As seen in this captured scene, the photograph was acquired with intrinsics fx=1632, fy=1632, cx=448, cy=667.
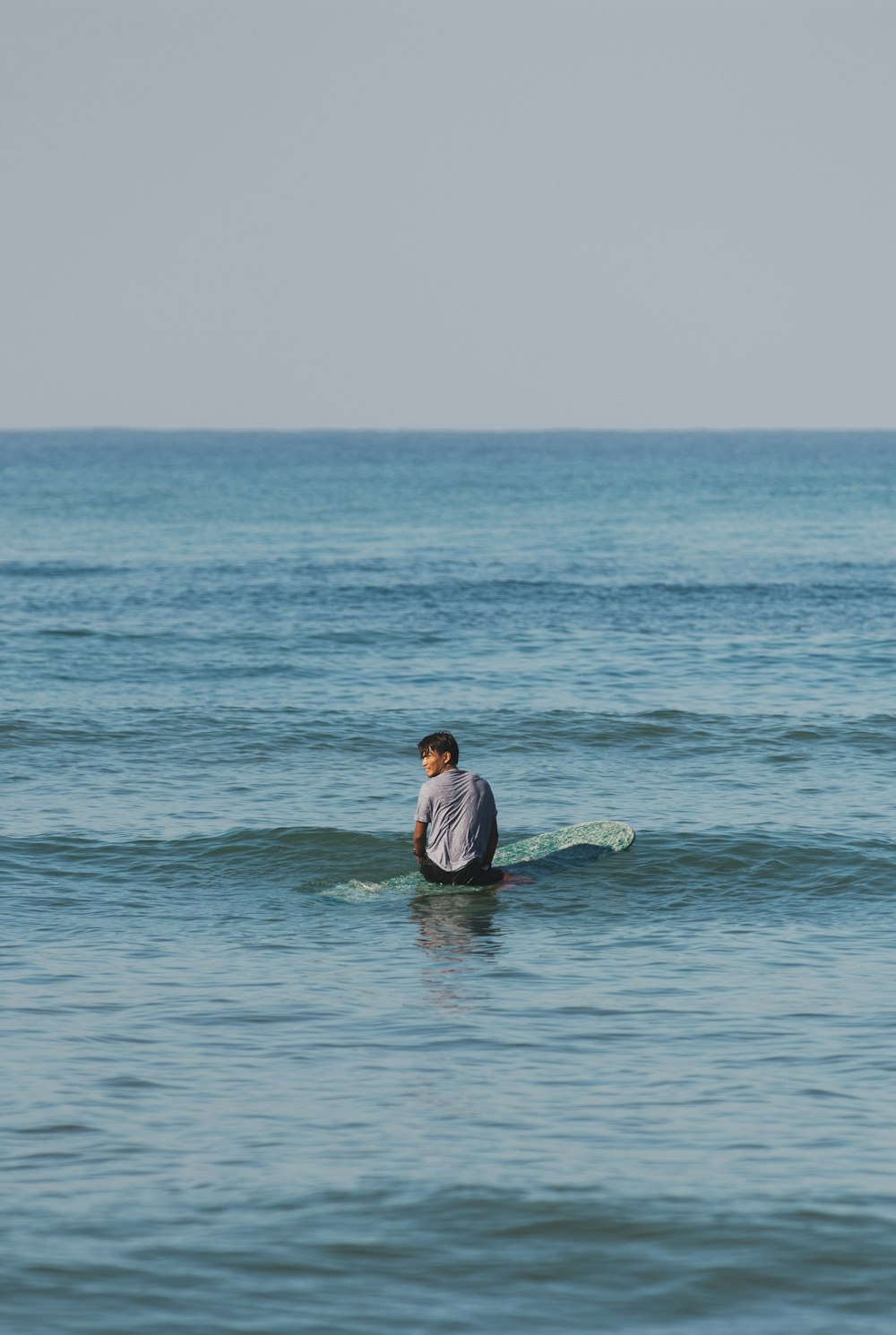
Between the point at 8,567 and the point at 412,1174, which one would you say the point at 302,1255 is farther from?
the point at 8,567

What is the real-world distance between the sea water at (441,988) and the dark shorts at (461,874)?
0.15m

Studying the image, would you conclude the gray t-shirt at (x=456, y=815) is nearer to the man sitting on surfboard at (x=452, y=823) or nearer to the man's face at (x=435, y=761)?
the man sitting on surfboard at (x=452, y=823)

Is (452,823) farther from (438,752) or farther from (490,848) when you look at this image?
(438,752)

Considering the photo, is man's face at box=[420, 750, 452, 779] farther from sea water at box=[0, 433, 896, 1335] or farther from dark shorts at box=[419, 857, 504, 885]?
sea water at box=[0, 433, 896, 1335]

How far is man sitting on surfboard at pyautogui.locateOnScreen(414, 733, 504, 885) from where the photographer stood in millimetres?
14156

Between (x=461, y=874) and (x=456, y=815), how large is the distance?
22.2 inches

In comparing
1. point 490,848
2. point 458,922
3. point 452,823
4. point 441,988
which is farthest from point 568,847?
point 441,988

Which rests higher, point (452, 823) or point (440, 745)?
point (440, 745)

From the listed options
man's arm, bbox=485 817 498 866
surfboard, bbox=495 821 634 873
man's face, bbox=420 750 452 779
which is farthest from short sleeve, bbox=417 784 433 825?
surfboard, bbox=495 821 634 873

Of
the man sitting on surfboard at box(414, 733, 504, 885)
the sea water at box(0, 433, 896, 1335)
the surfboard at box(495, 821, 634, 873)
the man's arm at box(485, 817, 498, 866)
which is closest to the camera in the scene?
the sea water at box(0, 433, 896, 1335)

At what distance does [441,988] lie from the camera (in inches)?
466

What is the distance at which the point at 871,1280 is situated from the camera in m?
7.55

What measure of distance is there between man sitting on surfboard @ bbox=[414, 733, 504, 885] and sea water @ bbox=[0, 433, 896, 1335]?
0.28m

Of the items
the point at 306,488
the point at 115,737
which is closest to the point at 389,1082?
the point at 115,737
